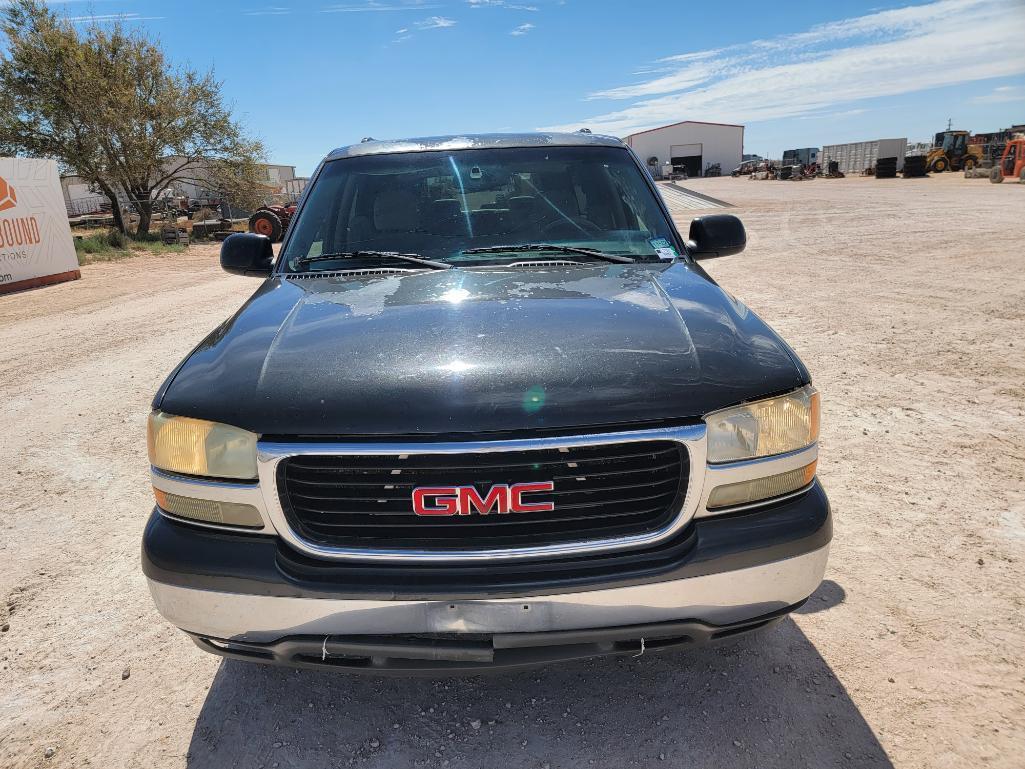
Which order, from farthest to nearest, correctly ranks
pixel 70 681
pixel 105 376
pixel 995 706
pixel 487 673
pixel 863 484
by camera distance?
pixel 105 376
pixel 863 484
pixel 70 681
pixel 995 706
pixel 487 673

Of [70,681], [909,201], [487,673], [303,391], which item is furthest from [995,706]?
[909,201]

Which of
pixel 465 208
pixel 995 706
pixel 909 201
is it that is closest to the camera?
pixel 995 706

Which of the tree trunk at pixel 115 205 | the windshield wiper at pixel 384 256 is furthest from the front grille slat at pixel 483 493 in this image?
the tree trunk at pixel 115 205

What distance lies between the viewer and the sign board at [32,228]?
48.1ft

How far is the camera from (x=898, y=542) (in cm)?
327

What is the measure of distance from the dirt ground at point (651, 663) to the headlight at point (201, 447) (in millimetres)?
915

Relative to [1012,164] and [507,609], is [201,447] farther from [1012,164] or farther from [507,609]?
[1012,164]

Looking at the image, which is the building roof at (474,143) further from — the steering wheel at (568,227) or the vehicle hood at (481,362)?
the vehicle hood at (481,362)

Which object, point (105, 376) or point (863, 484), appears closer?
point (863, 484)

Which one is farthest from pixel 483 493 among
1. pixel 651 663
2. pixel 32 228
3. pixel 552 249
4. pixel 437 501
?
pixel 32 228

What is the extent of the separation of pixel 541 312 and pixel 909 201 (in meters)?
27.2

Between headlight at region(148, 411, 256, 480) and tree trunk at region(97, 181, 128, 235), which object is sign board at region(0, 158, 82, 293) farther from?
headlight at region(148, 411, 256, 480)

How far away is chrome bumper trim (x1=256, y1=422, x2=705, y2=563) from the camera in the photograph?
1764mm

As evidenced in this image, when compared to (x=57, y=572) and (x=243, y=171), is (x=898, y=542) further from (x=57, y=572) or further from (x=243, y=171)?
(x=243, y=171)
